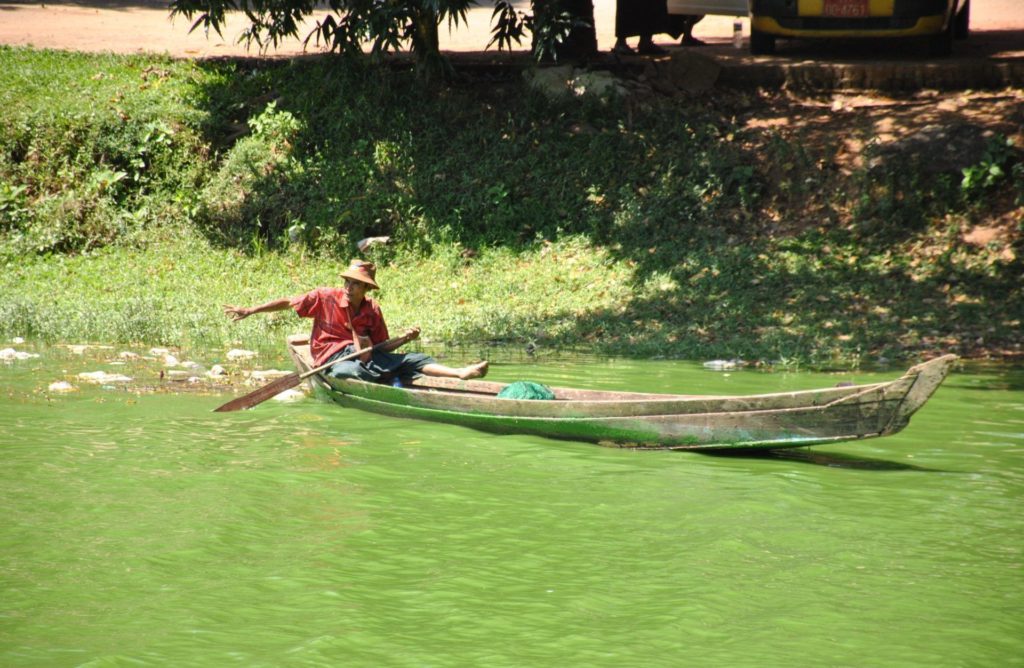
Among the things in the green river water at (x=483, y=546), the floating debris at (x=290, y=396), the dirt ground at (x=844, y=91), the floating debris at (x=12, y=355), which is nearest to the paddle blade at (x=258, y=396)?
the green river water at (x=483, y=546)

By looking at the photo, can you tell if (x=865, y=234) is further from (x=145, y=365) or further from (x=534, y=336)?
(x=145, y=365)

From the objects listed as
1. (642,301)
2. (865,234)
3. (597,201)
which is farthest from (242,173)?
(865,234)

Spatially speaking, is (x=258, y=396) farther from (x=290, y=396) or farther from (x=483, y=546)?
(x=483, y=546)

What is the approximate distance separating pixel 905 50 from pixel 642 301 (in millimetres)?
6430

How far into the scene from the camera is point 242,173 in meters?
17.0

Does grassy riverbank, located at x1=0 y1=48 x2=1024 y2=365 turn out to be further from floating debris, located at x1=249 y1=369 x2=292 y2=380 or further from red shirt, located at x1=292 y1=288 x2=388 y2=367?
red shirt, located at x1=292 y1=288 x2=388 y2=367

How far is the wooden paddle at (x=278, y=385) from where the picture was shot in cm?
953

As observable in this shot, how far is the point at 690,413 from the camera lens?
809cm

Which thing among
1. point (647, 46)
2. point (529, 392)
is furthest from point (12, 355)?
point (647, 46)

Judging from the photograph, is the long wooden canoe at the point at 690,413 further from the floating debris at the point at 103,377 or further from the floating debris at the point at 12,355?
the floating debris at the point at 12,355

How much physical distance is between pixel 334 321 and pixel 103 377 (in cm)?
235

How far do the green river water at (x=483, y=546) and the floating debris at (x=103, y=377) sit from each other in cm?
101

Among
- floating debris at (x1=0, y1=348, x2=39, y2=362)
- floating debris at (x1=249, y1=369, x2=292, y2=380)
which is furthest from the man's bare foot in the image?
floating debris at (x1=0, y1=348, x2=39, y2=362)


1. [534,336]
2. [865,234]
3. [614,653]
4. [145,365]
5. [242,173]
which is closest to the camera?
[614,653]
